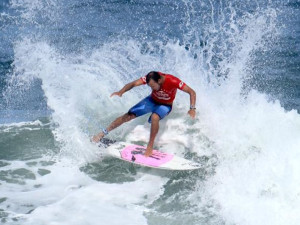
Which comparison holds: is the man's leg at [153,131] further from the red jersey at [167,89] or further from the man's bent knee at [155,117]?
the red jersey at [167,89]

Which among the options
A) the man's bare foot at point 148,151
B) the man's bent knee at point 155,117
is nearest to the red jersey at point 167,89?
the man's bent knee at point 155,117

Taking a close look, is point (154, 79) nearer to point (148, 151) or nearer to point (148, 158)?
point (148, 151)

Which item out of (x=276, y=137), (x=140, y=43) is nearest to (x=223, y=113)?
(x=276, y=137)

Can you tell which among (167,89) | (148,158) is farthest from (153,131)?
(167,89)

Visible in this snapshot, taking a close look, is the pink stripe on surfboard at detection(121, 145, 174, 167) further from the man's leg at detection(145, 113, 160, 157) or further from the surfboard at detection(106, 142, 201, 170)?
the man's leg at detection(145, 113, 160, 157)

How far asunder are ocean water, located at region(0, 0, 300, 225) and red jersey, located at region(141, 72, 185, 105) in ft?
3.22

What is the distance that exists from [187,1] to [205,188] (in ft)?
51.1

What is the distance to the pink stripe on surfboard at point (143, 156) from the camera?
7.83 meters

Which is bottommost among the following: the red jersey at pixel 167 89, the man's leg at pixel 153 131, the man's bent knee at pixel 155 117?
the man's leg at pixel 153 131

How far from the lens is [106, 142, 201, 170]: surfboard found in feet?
25.2

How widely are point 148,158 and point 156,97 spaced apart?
1.23 m

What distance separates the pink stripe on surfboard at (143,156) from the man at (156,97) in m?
0.13

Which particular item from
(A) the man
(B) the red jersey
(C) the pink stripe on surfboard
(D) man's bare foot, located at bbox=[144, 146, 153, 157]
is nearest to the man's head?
(A) the man

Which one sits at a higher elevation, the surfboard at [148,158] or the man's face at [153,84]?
the man's face at [153,84]
